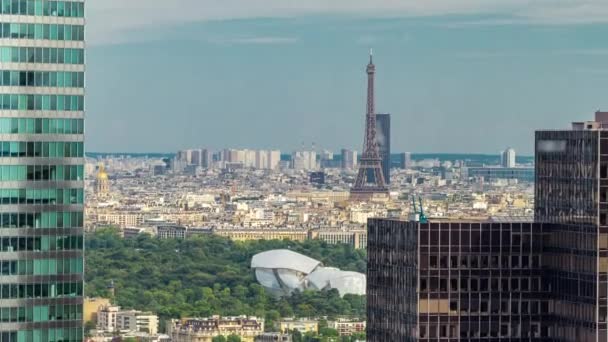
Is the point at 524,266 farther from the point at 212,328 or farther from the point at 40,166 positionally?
the point at 212,328

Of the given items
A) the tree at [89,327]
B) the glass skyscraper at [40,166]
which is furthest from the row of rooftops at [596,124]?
the tree at [89,327]

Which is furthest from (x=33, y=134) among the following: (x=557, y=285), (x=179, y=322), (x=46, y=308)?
(x=179, y=322)

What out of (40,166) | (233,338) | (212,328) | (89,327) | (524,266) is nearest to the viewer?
(40,166)

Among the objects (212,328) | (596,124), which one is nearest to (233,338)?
(212,328)

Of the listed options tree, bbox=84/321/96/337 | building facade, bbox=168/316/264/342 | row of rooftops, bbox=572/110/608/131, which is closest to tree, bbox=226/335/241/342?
building facade, bbox=168/316/264/342

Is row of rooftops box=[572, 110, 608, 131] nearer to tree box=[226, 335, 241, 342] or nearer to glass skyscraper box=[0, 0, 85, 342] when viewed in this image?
glass skyscraper box=[0, 0, 85, 342]

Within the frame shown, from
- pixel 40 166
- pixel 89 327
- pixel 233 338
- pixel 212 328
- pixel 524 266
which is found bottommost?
pixel 233 338
